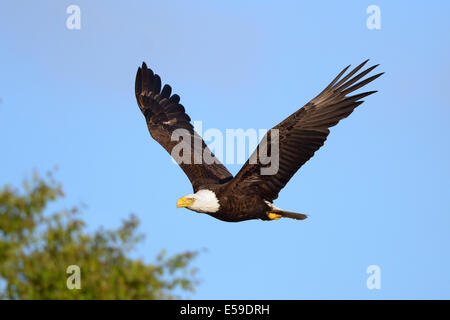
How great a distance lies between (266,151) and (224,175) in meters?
2.09

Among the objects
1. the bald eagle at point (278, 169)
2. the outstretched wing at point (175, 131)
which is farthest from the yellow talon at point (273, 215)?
the outstretched wing at point (175, 131)

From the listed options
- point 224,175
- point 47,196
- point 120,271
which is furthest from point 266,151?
point 47,196

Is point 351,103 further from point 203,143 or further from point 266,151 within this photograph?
point 203,143

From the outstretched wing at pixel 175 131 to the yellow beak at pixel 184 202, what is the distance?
83 cm

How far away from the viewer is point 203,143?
12844mm

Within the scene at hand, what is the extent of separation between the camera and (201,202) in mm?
10555

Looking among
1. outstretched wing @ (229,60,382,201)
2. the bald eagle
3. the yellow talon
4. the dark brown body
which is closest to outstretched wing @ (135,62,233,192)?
the bald eagle

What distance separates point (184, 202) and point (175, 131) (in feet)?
8.70

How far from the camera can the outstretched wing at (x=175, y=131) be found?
39.3 feet

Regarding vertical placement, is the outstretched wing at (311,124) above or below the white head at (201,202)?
above

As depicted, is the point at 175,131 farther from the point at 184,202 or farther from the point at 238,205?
the point at 238,205

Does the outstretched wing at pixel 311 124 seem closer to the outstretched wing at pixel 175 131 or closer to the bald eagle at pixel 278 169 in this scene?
the bald eagle at pixel 278 169
